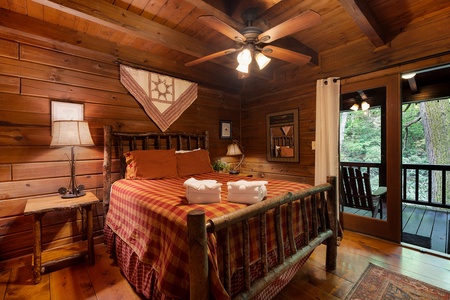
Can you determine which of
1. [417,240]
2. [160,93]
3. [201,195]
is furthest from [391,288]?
[160,93]

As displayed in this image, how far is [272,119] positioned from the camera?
3668 millimetres

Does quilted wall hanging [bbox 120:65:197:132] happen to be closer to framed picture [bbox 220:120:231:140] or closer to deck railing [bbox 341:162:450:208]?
framed picture [bbox 220:120:231:140]

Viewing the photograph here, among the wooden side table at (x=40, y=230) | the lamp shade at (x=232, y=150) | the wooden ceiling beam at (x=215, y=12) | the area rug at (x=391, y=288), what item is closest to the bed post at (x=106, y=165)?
the wooden side table at (x=40, y=230)

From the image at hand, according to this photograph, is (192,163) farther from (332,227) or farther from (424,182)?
(424,182)

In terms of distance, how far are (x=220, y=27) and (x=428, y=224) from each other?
396cm

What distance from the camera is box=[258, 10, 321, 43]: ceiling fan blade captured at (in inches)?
57.0

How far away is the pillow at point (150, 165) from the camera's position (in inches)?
95.4

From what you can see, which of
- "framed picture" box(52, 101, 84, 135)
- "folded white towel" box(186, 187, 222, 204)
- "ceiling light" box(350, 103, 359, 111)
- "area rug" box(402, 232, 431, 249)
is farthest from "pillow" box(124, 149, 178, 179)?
"ceiling light" box(350, 103, 359, 111)

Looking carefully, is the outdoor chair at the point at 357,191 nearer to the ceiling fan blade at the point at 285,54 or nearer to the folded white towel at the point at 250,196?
the ceiling fan blade at the point at 285,54

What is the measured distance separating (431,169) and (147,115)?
5.03 meters

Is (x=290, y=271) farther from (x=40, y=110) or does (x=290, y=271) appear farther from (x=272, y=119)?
(x=40, y=110)

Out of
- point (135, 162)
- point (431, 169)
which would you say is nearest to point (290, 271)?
point (135, 162)

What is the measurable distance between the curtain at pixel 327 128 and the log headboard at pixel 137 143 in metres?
1.75

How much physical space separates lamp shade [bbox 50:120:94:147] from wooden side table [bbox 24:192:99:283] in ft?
1.77
